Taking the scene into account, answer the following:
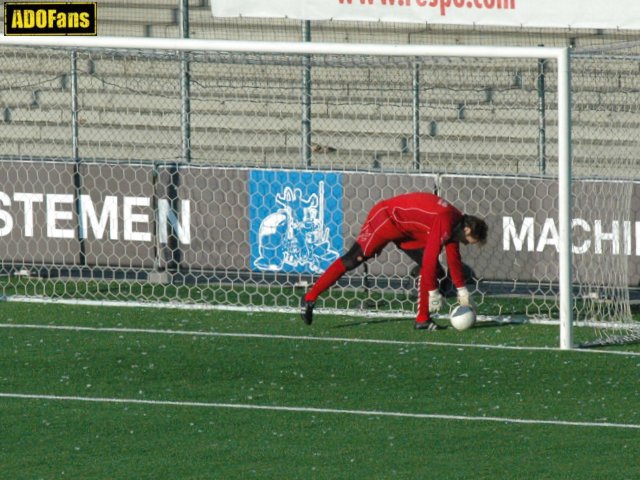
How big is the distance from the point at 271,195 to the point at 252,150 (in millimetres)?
5374

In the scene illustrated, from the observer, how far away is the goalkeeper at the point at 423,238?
12312 millimetres

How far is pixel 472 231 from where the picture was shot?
40.3 feet

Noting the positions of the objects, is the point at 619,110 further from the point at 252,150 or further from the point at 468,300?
the point at 252,150

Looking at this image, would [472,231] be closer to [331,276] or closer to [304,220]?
[331,276]

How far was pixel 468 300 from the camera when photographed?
12547mm

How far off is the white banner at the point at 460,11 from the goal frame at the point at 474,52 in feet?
16.1

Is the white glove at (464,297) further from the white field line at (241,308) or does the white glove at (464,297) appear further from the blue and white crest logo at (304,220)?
the blue and white crest logo at (304,220)

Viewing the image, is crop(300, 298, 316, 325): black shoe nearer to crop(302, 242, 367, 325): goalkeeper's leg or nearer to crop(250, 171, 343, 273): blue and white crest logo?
crop(302, 242, 367, 325): goalkeeper's leg

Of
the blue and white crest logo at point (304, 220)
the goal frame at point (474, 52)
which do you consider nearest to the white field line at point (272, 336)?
the goal frame at point (474, 52)

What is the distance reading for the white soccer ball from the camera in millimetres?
12281

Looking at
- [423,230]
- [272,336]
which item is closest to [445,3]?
[423,230]

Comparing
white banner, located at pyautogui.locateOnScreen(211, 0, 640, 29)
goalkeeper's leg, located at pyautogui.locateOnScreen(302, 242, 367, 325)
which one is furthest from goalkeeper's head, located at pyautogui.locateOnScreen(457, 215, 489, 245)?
white banner, located at pyautogui.locateOnScreen(211, 0, 640, 29)

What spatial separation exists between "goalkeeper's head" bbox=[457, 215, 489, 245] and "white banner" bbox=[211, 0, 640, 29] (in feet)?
18.4

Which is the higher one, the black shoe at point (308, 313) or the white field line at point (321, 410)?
the black shoe at point (308, 313)
